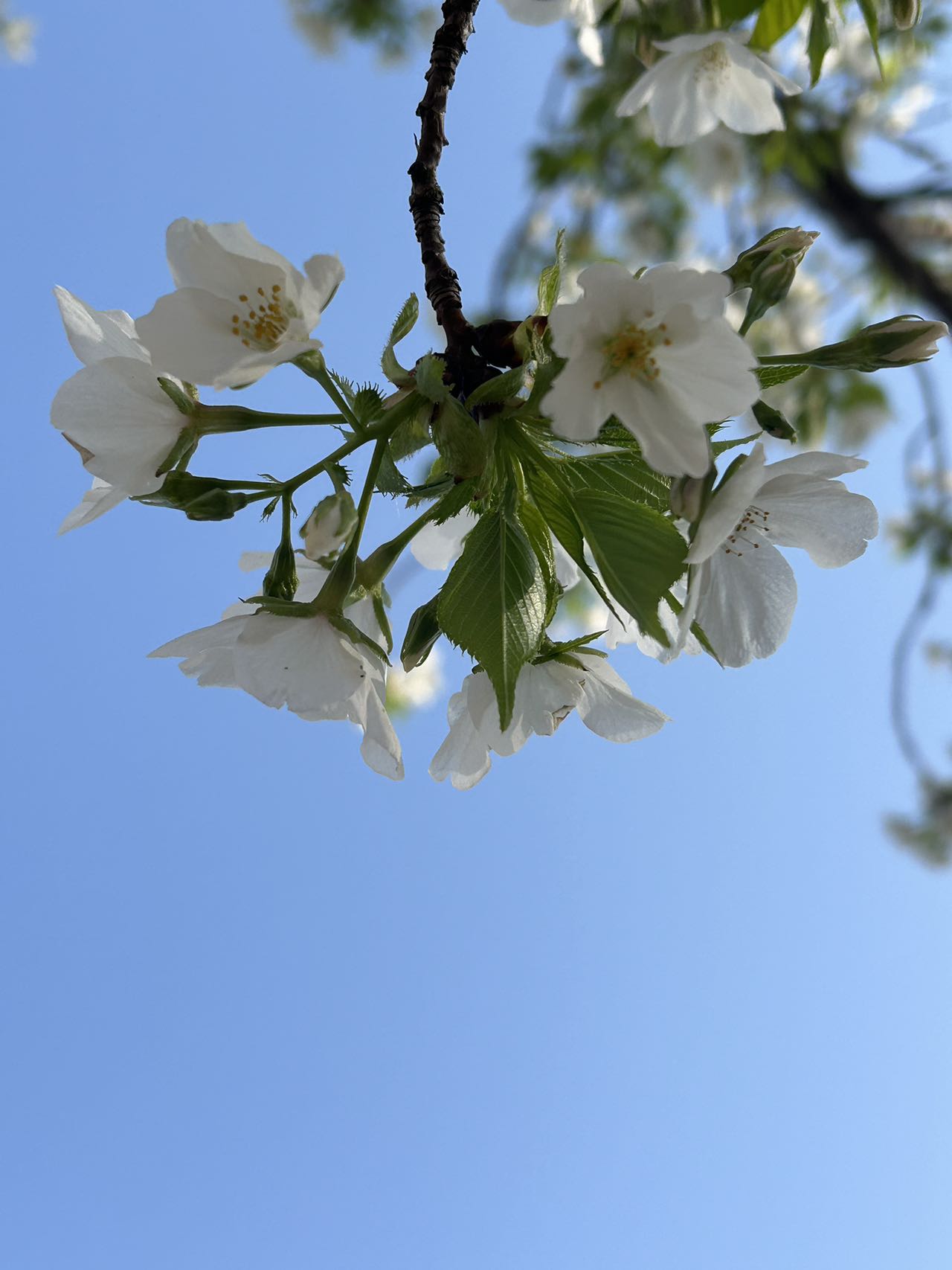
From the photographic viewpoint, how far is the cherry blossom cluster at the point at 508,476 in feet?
3.11

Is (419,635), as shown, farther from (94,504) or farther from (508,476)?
(94,504)

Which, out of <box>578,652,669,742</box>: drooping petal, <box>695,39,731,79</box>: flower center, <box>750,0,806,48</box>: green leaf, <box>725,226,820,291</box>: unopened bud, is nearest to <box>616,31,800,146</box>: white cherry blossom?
<box>695,39,731,79</box>: flower center

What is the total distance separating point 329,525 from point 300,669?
173mm

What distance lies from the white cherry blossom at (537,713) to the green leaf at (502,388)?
1.04ft

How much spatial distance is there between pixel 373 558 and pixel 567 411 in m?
0.37

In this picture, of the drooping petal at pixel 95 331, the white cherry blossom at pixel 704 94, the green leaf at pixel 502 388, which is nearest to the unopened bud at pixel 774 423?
the green leaf at pixel 502 388

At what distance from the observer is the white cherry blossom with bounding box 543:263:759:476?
0.91m

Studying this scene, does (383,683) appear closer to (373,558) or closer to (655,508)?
(373,558)

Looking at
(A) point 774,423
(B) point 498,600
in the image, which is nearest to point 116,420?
(B) point 498,600

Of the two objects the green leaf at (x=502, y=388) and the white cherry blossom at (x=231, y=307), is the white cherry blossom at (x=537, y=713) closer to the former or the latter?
the green leaf at (x=502, y=388)

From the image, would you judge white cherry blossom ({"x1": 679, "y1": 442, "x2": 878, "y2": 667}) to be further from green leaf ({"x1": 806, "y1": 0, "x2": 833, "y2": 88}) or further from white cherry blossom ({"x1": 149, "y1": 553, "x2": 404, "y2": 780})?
green leaf ({"x1": 806, "y1": 0, "x2": 833, "y2": 88})

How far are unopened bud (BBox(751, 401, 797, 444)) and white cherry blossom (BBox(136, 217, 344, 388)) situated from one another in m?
0.44

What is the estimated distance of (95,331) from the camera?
45.1 inches

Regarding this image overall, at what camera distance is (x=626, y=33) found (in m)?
2.14
